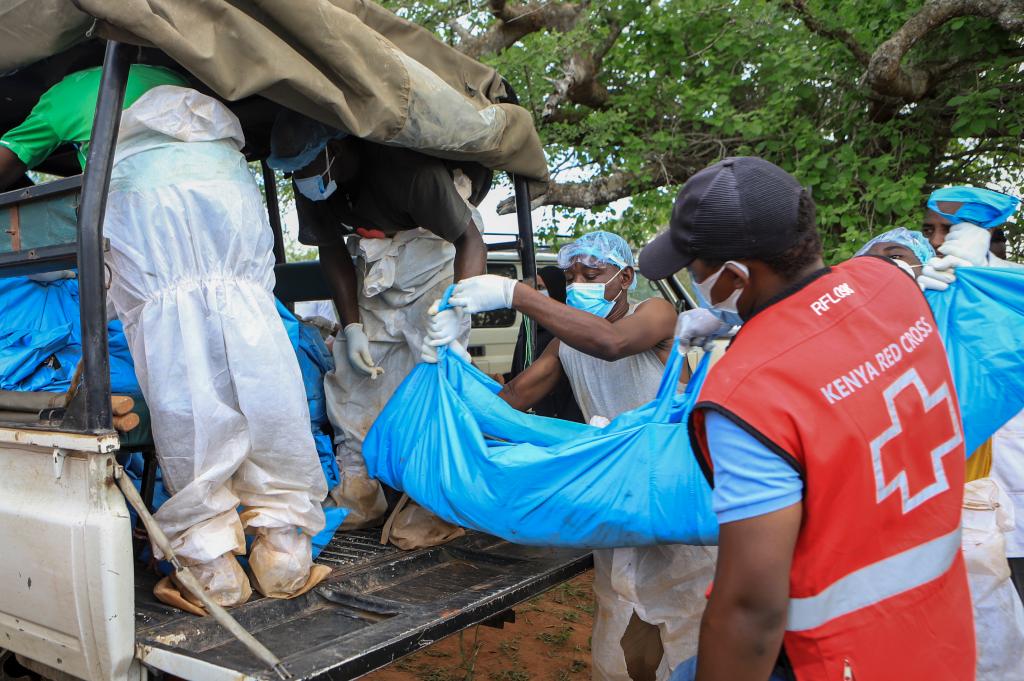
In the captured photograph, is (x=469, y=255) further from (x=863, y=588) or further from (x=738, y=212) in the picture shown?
(x=863, y=588)

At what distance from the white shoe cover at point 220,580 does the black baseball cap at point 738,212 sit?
1513mm

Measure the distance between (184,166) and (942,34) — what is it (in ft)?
18.4

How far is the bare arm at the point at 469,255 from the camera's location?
3230 millimetres

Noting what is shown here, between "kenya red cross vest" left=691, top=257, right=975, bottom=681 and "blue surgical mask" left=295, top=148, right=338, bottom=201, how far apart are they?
2090 millimetres

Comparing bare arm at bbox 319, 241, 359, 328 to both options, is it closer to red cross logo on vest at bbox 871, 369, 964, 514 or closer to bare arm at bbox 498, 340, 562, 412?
bare arm at bbox 498, 340, 562, 412

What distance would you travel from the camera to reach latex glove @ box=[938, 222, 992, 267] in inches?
123

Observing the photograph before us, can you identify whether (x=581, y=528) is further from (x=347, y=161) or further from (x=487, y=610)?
(x=347, y=161)

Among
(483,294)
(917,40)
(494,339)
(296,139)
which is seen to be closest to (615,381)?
(483,294)

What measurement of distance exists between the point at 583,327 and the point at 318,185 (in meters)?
1.17

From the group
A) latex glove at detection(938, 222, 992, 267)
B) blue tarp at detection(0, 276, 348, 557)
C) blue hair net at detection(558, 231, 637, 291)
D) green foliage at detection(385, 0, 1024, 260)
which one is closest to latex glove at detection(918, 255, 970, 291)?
latex glove at detection(938, 222, 992, 267)

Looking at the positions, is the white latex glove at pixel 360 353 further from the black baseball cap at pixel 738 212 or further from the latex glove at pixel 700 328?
the black baseball cap at pixel 738 212

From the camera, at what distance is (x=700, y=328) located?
2.36 metres

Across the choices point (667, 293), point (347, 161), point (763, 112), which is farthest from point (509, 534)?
point (763, 112)

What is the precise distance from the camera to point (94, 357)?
203 centimetres
